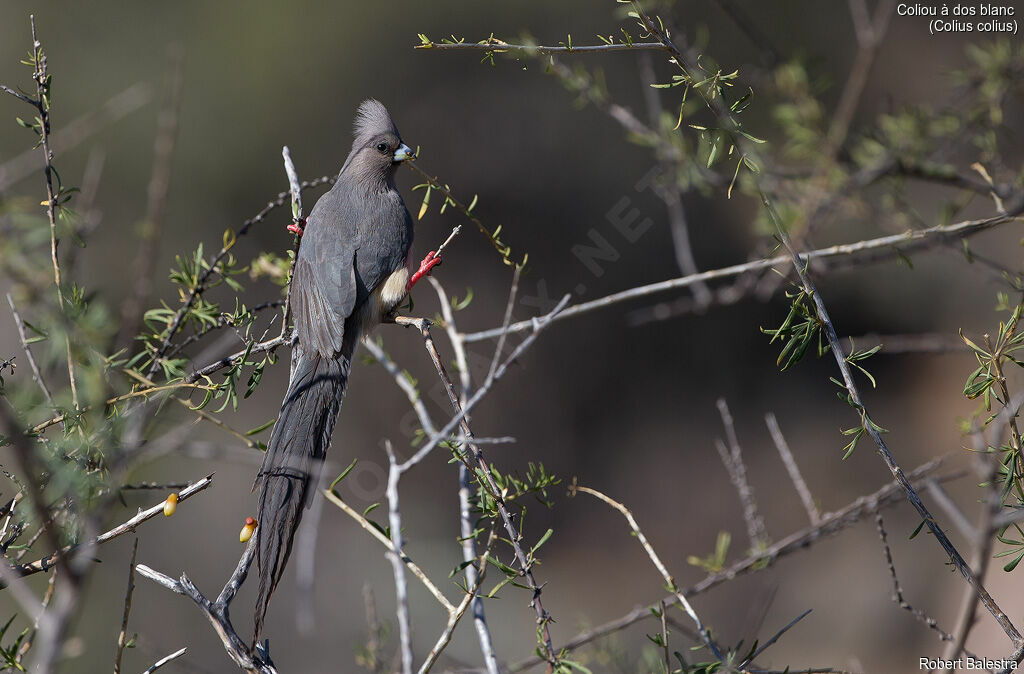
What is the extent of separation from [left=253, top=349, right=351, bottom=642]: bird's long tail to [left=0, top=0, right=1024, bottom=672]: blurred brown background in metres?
3.31

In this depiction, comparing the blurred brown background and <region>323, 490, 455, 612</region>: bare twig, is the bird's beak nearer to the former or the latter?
<region>323, 490, 455, 612</region>: bare twig

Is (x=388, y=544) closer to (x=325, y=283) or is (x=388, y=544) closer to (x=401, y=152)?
(x=325, y=283)

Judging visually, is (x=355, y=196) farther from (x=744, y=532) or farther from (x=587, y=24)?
(x=744, y=532)

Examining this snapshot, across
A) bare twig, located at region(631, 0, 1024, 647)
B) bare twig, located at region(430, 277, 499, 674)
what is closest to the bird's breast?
bare twig, located at region(430, 277, 499, 674)

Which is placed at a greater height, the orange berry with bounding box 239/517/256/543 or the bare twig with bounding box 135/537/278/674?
the orange berry with bounding box 239/517/256/543

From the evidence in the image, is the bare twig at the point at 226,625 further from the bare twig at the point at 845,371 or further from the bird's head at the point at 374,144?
the bird's head at the point at 374,144

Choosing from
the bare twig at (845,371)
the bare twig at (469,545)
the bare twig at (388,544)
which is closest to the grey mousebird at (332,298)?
the bare twig at (388,544)

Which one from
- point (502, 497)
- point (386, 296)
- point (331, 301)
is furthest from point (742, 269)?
point (386, 296)

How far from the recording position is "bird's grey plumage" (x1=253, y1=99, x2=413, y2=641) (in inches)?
83.5

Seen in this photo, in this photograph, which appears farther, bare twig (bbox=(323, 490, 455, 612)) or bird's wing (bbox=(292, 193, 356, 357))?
bird's wing (bbox=(292, 193, 356, 357))

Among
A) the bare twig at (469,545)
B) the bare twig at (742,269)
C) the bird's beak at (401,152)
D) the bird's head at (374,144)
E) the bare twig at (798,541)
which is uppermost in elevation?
the bird's head at (374,144)

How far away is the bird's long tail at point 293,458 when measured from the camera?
1985 millimetres

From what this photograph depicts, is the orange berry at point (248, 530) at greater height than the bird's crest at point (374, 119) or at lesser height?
lesser

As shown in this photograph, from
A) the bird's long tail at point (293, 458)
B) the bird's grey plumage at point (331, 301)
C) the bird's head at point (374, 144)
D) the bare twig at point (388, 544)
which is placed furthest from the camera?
the bird's head at point (374, 144)
